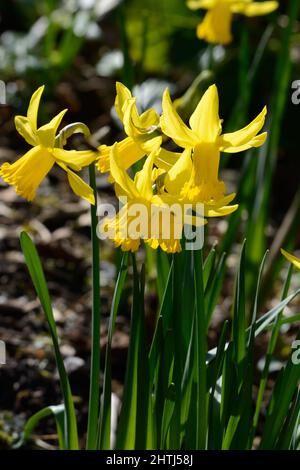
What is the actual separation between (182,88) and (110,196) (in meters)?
0.91

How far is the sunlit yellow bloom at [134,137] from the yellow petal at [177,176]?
4 cm

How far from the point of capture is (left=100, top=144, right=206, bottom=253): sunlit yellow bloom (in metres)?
1.19

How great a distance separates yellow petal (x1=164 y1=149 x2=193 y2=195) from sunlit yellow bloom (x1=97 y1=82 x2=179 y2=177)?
0.04m

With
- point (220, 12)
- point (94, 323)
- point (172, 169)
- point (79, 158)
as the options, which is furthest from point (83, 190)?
point (220, 12)

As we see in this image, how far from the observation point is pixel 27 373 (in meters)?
2.13

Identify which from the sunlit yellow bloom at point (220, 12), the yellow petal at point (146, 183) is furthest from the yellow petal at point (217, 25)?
the yellow petal at point (146, 183)

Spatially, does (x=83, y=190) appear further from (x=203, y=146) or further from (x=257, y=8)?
(x=257, y=8)

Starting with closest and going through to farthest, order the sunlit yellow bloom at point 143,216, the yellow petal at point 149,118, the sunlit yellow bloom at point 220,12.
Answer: the sunlit yellow bloom at point 143,216 → the yellow petal at point 149,118 → the sunlit yellow bloom at point 220,12

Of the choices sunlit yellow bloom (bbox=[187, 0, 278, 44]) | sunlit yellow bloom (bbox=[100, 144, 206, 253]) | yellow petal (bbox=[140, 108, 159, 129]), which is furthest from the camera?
sunlit yellow bloom (bbox=[187, 0, 278, 44])

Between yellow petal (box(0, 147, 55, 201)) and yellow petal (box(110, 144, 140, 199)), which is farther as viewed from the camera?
yellow petal (box(0, 147, 55, 201))

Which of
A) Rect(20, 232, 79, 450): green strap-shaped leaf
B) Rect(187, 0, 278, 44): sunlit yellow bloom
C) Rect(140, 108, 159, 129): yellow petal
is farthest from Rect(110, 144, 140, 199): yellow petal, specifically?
Rect(187, 0, 278, 44): sunlit yellow bloom

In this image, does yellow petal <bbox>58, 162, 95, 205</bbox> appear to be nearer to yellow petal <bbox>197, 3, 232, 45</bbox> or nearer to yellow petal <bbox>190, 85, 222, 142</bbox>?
yellow petal <bbox>190, 85, 222, 142</bbox>

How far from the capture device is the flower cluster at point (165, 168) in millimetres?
1202

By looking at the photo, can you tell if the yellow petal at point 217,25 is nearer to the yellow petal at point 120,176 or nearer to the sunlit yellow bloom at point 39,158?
the sunlit yellow bloom at point 39,158
